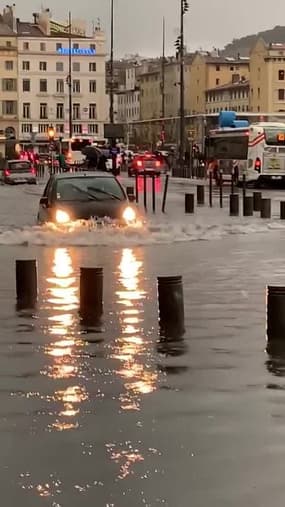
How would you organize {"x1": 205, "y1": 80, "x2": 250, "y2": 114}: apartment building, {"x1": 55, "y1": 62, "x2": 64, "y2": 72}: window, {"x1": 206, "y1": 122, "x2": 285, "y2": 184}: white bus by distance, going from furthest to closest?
1. {"x1": 55, "y1": 62, "x2": 64, "y2": 72}: window
2. {"x1": 205, "y1": 80, "x2": 250, "y2": 114}: apartment building
3. {"x1": 206, "y1": 122, "x2": 285, "y2": 184}: white bus

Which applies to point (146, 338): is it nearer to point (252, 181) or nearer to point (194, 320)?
point (194, 320)

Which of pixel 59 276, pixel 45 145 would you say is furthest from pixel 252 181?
pixel 45 145

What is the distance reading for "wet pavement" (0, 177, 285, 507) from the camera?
5871 millimetres

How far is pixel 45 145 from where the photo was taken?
422 feet

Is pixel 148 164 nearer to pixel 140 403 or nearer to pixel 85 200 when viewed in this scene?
pixel 85 200

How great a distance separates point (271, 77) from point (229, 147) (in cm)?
7418

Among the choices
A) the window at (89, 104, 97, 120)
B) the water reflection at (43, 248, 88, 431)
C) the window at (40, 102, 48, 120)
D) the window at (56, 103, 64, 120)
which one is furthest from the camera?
the window at (56, 103, 64, 120)

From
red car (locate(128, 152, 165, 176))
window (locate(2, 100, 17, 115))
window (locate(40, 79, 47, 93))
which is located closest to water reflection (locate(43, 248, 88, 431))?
red car (locate(128, 152, 165, 176))

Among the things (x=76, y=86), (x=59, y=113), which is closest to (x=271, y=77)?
(x=76, y=86)

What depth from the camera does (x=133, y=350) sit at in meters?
9.90

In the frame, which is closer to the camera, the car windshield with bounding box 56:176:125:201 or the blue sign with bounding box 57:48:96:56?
the car windshield with bounding box 56:176:125:201

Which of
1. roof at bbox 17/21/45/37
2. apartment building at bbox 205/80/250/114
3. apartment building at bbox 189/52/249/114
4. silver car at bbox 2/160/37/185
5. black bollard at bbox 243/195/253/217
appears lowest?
silver car at bbox 2/160/37/185

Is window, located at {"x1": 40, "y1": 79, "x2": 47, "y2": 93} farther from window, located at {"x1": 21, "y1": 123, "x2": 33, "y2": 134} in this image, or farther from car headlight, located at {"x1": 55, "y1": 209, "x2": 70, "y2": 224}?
car headlight, located at {"x1": 55, "y1": 209, "x2": 70, "y2": 224}

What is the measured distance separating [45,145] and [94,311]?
387 ft
